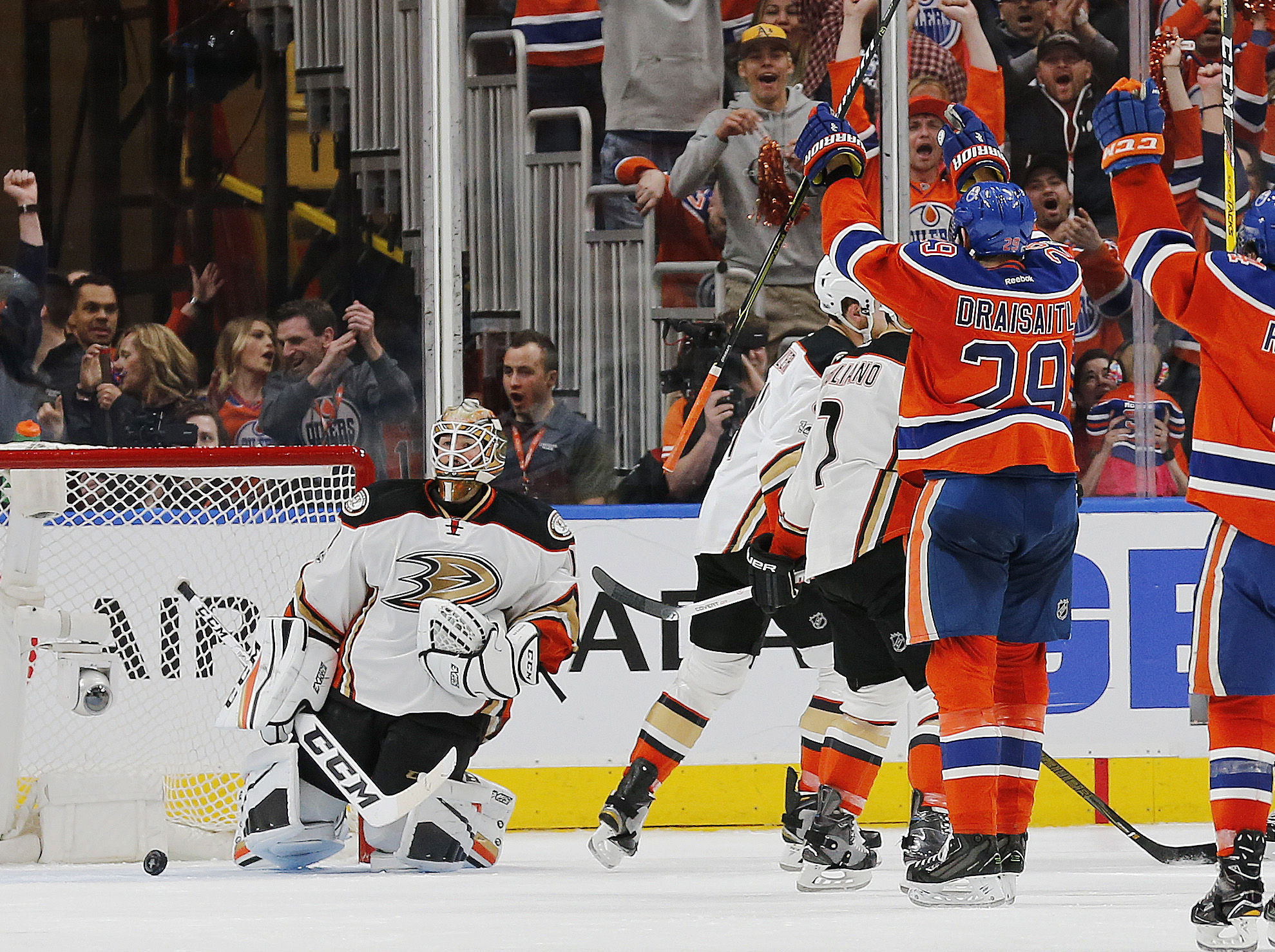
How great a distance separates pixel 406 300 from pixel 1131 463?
6.99 feet

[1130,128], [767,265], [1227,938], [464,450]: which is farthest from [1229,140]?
[464,450]

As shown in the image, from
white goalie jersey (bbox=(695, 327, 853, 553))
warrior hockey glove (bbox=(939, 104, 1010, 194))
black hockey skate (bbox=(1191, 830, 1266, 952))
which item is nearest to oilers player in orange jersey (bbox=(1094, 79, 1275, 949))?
black hockey skate (bbox=(1191, 830, 1266, 952))

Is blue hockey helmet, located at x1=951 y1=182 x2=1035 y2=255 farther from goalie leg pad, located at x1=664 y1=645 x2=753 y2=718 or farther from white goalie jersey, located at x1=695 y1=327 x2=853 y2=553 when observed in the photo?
goalie leg pad, located at x1=664 y1=645 x2=753 y2=718

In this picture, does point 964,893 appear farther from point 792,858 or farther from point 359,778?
point 359,778

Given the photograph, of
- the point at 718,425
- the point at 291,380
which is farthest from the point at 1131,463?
the point at 291,380

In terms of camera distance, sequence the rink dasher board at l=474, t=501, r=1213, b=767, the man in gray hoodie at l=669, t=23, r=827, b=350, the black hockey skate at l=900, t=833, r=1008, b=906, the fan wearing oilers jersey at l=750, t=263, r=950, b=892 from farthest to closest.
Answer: the man in gray hoodie at l=669, t=23, r=827, b=350, the rink dasher board at l=474, t=501, r=1213, b=767, the fan wearing oilers jersey at l=750, t=263, r=950, b=892, the black hockey skate at l=900, t=833, r=1008, b=906

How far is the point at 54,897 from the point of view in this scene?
2943 mm

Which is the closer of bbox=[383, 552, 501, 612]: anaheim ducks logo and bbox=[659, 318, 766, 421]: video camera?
bbox=[383, 552, 501, 612]: anaheim ducks logo

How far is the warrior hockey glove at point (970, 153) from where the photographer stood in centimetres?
322

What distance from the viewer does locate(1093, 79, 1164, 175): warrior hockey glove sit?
2.48m

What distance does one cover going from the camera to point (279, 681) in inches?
132

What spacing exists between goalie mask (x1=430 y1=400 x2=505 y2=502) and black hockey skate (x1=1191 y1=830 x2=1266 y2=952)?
5.64ft

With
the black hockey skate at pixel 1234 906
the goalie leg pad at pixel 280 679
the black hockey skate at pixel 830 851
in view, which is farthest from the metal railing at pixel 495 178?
the black hockey skate at pixel 1234 906

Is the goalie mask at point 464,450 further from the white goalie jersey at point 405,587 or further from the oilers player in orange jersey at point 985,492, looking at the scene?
the oilers player in orange jersey at point 985,492
